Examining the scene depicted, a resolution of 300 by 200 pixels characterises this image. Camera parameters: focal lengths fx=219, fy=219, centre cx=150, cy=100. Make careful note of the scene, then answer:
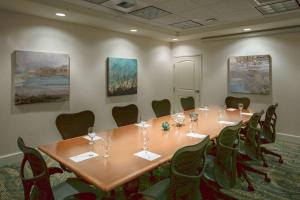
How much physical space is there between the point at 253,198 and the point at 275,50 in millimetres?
3575

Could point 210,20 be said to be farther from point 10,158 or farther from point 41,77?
point 10,158

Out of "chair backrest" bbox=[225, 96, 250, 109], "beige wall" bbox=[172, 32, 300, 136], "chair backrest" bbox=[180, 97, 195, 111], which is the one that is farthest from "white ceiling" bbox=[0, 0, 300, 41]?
"chair backrest" bbox=[180, 97, 195, 111]

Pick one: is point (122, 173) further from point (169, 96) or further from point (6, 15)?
point (169, 96)

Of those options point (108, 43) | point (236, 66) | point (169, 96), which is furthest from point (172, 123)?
point (169, 96)

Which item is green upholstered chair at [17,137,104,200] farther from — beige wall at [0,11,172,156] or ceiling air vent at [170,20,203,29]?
ceiling air vent at [170,20,203,29]

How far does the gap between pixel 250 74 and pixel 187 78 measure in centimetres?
178

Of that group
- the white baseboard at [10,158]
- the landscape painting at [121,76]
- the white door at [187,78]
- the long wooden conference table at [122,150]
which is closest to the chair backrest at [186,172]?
the long wooden conference table at [122,150]

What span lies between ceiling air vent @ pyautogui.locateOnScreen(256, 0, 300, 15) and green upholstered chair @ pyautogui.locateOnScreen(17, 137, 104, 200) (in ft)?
12.7

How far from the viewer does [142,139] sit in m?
2.46

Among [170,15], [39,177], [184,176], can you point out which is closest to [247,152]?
[184,176]

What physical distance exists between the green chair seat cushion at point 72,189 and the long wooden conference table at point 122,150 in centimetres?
25

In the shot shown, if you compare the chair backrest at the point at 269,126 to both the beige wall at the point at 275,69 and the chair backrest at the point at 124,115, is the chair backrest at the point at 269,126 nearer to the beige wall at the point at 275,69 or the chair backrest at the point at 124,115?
the beige wall at the point at 275,69

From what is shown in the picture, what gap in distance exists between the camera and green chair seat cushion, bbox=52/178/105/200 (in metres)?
1.81

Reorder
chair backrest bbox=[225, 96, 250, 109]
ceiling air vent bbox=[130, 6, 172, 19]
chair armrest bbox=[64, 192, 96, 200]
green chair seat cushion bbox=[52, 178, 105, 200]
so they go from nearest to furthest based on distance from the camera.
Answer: chair armrest bbox=[64, 192, 96, 200], green chair seat cushion bbox=[52, 178, 105, 200], ceiling air vent bbox=[130, 6, 172, 19], chair backrest bbox=[225, 96, 250, 109]
